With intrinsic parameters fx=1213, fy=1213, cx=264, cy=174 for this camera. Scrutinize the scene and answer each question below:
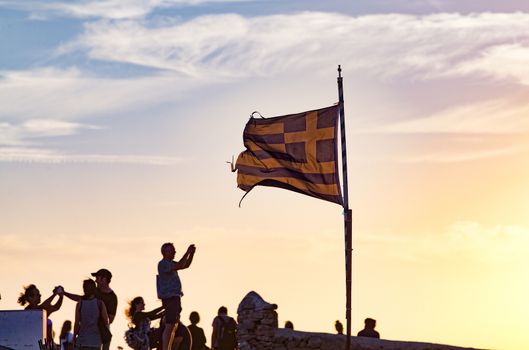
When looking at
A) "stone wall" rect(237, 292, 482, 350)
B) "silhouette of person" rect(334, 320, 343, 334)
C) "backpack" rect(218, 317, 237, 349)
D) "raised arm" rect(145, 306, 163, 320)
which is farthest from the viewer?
"silhouette of person" rect(334, 320, 343, 334)

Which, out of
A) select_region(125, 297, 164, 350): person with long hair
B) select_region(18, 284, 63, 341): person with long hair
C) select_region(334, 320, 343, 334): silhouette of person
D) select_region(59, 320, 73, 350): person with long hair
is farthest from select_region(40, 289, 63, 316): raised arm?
select_region(334, 320, 343, 334): silhouette of person

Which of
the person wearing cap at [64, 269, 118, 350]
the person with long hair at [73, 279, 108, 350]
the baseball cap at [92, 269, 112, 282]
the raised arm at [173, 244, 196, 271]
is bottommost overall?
the person with long hair at [73, 279, 108, 350]

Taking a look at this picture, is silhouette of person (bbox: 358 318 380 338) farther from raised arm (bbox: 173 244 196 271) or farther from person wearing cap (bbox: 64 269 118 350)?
raised arm (bbox: 173 244 196 271)

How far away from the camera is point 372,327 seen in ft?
87.7

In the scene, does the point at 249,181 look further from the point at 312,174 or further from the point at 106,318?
the point at 106,318

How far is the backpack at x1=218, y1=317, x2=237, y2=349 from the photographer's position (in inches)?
1056

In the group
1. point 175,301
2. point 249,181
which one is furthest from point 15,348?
point 249,181

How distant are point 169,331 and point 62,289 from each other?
5.88ft

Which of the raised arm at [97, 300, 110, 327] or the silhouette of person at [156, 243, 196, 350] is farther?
the raised arm at [97, 300, 110, 327]

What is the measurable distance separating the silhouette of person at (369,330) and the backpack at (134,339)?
19.0 ft

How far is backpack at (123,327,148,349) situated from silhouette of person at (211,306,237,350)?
14.3ft

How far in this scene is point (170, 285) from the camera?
1877cm

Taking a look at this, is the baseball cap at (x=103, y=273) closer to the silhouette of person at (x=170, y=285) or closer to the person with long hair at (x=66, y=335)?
the silhouette of person at (x=170, y=285)

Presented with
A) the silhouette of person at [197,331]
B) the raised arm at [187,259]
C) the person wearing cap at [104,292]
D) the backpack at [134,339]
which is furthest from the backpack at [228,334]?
the raised arm at [187,259]
